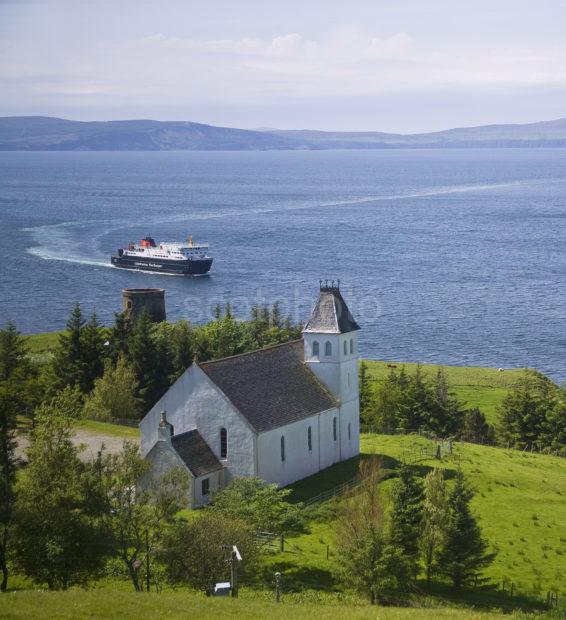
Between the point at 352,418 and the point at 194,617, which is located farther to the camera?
the point at 352,418

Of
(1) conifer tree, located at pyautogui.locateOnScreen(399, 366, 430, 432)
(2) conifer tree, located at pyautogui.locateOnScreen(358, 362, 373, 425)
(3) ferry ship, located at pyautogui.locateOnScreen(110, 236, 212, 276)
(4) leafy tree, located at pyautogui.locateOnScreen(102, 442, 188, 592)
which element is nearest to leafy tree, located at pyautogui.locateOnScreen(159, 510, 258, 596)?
(4) leafy tree, located at pyautogui.locateOnScreen(102, 442, 188, 592)

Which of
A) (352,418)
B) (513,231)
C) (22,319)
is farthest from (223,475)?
(513,231)

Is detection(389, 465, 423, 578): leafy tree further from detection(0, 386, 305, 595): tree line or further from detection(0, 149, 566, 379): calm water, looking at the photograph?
detection(0, 149, 566, 379): calm water

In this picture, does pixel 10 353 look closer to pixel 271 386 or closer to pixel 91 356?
pixel 91 356

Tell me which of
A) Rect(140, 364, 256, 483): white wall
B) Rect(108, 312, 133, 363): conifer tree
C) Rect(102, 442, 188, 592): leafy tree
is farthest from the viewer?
Rect(108, 312, 133, 363): conifer tree

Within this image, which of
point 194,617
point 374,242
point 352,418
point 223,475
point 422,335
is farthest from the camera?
point 374,242

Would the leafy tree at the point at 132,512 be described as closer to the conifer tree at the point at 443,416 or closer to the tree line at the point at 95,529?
the tree line at the point at 95,529

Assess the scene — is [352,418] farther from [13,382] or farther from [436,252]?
[436,252]
